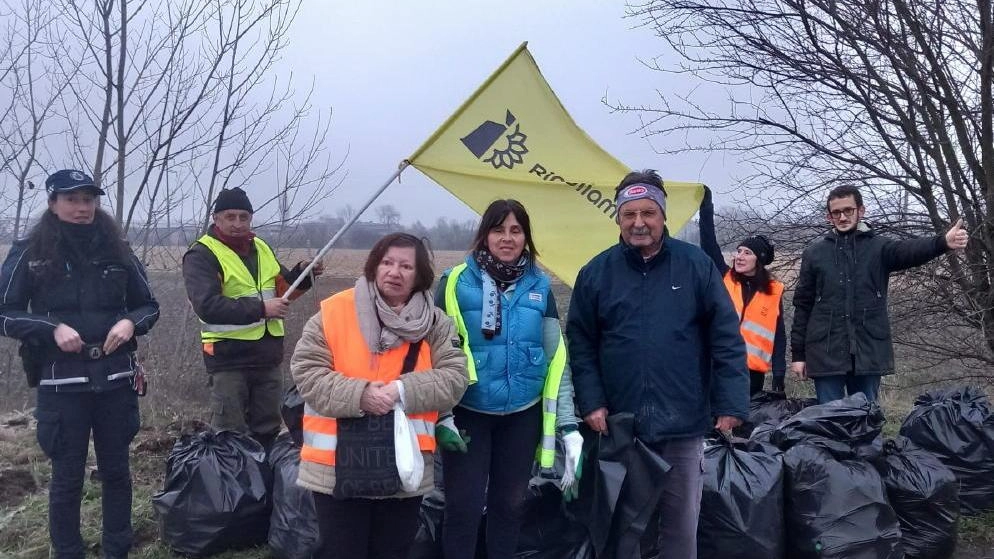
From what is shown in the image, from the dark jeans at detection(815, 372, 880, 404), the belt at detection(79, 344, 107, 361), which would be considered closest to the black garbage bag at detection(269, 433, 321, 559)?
the belt at detection(79, 344, 107, 361)

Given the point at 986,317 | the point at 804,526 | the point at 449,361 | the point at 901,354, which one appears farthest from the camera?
the point at 901,354

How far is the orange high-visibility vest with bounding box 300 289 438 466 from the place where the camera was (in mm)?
2500

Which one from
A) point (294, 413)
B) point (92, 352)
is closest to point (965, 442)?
point (294, 413)

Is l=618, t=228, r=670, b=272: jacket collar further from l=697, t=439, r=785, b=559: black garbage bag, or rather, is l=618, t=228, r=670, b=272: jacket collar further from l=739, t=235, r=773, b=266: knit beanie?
l=739, t=235, r=773, b=266: knit beanie

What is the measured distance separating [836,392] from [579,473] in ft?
7.06

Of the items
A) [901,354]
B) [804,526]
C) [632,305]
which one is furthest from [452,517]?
[901,354]

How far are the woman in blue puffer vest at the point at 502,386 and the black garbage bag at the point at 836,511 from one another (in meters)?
1.34

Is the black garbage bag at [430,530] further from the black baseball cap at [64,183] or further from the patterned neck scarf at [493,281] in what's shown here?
the black baseball cap at [64,183]

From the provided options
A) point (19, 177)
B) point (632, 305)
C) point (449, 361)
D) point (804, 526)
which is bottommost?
point (804, 526)

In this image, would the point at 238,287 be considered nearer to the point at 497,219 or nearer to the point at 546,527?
the point at 497,219

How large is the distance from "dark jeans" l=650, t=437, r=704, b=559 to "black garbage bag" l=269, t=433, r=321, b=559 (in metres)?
1.62

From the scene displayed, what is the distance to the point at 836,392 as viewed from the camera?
427 cm

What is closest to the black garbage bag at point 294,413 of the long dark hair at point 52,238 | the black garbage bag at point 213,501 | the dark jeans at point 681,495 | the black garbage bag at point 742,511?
the black garbage bag at point 213,501

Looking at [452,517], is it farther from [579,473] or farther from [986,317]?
[986,317]
